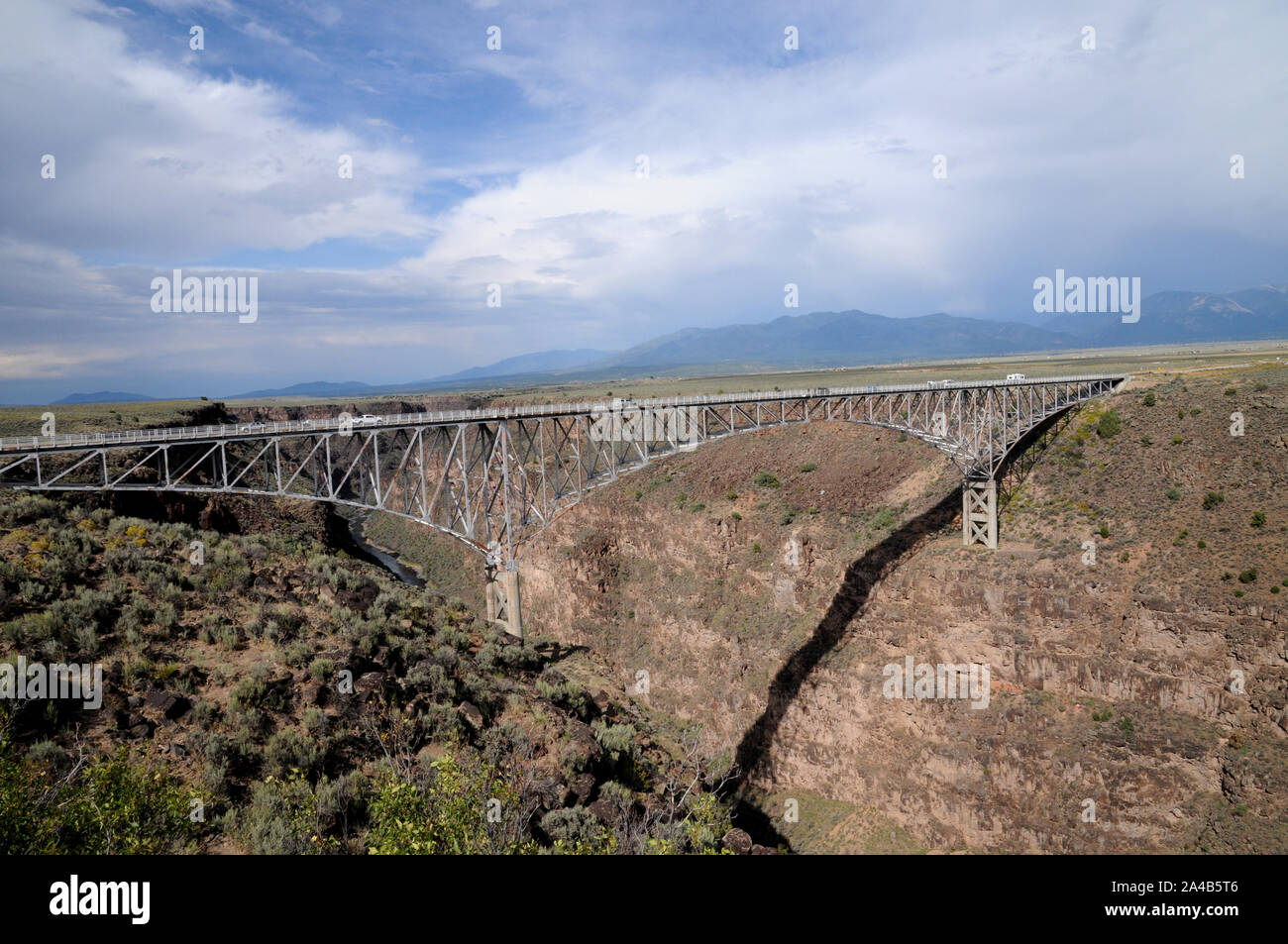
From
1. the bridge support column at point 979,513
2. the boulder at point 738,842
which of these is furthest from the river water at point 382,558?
the boulder at point 738,842

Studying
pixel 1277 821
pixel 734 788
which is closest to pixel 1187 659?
pixel 1277 821

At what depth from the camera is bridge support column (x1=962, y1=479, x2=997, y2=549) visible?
37.8m

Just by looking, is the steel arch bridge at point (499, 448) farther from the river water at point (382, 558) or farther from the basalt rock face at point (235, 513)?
the river water at point (382, 558)

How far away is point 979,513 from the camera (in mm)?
38938

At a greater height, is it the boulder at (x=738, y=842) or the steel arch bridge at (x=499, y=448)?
the steel arch bridge at (x=499, y=448)

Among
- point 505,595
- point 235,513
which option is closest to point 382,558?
point 235,513

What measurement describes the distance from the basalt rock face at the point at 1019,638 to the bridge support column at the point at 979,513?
1256 millimetres

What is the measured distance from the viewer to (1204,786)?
26.2 m

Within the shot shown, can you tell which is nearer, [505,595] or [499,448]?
[505,595]

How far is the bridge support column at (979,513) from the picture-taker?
1487 inches

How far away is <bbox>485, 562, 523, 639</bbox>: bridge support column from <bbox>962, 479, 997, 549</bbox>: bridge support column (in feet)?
83.3

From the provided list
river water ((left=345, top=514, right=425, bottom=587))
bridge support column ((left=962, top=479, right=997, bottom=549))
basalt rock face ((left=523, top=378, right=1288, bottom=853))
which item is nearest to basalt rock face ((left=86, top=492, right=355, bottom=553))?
river water ((left=345, top=514, right=425, bottom=587))

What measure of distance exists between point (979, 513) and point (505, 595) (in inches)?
1067

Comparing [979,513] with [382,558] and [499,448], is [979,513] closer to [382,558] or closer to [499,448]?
[499,448]
